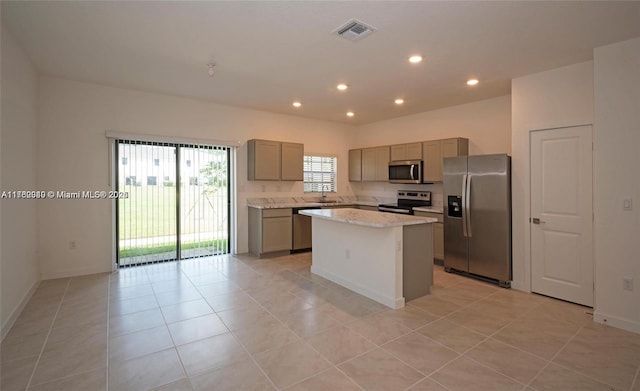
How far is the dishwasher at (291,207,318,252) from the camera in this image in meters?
5.91

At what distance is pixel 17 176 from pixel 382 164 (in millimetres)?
→ 5438

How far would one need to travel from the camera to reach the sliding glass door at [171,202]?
16.0 ft

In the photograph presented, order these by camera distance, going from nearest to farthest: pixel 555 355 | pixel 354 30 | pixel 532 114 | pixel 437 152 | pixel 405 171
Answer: pixel 555 355 → pixel 354 30 → pixel 532 114 → pixel 437 152 → pixel 405 171

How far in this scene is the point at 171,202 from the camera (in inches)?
205

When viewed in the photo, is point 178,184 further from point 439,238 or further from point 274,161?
point 439,238

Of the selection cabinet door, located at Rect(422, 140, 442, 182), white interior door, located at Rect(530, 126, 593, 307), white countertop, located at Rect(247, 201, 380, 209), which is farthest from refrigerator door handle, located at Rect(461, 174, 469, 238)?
white countertop, located at Rect(247, 201, 380, 209)

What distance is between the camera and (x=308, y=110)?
600 cm

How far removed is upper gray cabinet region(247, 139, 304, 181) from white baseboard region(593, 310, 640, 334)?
184 inches

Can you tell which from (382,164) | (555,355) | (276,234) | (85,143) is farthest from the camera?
(382,164)

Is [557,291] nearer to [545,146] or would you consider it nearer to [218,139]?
[545,146]

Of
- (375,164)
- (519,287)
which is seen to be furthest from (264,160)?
(519,287)

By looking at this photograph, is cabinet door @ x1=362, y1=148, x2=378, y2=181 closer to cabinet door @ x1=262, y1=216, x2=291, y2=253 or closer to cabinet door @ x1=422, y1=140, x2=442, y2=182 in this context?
cabinet door @ x1=422, y1=140, x2=442, y2=182

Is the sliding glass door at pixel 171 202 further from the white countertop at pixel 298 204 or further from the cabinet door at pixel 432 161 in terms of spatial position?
the cabinet door at pixel 432 161

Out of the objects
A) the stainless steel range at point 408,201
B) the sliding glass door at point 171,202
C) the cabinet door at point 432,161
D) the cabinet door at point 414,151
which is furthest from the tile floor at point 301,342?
the cabinet door at point 414,151
